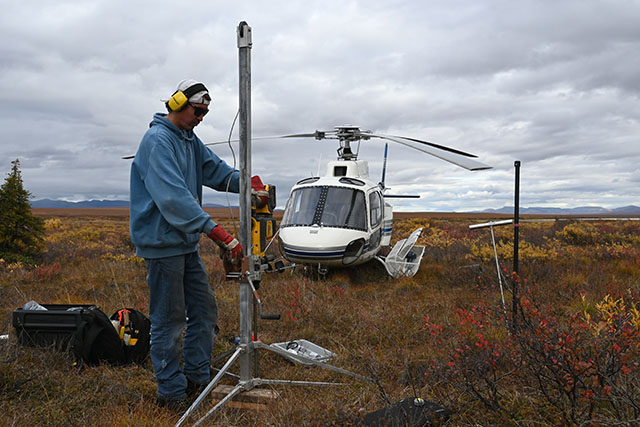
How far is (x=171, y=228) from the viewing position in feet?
11.1

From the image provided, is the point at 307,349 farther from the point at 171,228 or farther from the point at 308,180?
the point at 308,180

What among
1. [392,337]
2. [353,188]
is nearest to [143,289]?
[353,188]

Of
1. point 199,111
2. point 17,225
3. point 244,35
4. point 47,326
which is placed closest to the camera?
point 244,35

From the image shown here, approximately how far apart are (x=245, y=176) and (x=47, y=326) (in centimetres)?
255

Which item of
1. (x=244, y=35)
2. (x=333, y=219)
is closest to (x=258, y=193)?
(x=244, y=35)

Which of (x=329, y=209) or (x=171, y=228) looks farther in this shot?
(x=329, y=209)

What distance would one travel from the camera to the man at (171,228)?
124 inches

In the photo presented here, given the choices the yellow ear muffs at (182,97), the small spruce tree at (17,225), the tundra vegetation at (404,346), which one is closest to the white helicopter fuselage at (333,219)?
the tundra vegetation at (404,346)

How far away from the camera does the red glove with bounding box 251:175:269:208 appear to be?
3570mm

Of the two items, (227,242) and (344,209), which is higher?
(344,209)

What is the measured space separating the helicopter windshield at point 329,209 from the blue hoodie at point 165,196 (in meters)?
4.97

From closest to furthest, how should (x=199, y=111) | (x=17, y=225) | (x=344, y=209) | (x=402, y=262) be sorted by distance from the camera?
(x=199, y=111) < (x=344, y=209) < (x=402, y=262) < (x=17, y=225)

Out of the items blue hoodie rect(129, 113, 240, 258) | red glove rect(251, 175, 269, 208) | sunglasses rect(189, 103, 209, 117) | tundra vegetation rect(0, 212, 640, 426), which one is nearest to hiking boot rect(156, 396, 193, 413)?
tundra vegetation rect(0, 212, 640, 426)

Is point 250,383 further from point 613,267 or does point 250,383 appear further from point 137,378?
point 613,267
